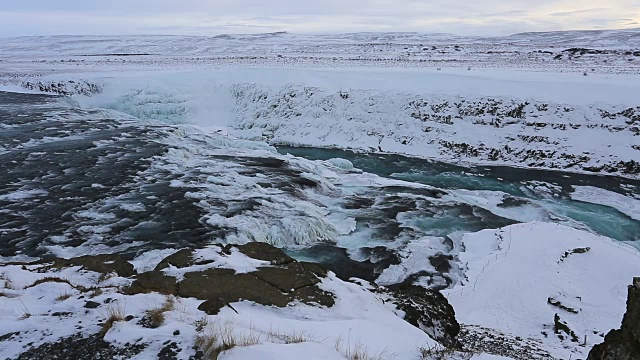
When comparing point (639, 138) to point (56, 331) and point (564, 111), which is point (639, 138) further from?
point (56, 331)

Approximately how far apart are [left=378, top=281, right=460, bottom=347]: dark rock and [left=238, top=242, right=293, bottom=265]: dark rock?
193 cm

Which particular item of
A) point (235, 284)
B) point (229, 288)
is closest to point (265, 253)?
point (235, 284)

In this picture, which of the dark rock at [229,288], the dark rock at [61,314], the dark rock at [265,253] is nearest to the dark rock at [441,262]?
the dark rock at [265,253]

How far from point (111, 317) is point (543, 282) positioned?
31.2 ft

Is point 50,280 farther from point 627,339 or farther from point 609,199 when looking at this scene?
A: point 609,199

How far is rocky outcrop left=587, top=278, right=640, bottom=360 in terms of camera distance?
4.27 m

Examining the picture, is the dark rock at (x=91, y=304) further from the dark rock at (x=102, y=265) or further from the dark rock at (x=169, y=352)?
the dark rock at (x=102, y=265)

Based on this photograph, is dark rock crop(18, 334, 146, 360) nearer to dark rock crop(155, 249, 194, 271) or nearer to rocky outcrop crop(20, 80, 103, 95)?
dark rock crop(155, 249, 194, 271)

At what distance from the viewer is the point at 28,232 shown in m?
11.8

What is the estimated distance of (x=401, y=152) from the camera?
25.4m

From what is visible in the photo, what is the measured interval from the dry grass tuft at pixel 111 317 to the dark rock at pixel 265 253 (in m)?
3.49

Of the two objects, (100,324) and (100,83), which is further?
(100,83)

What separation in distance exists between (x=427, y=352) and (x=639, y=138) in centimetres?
2186

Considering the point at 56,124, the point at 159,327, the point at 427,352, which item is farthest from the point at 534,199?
the point at 56,124
